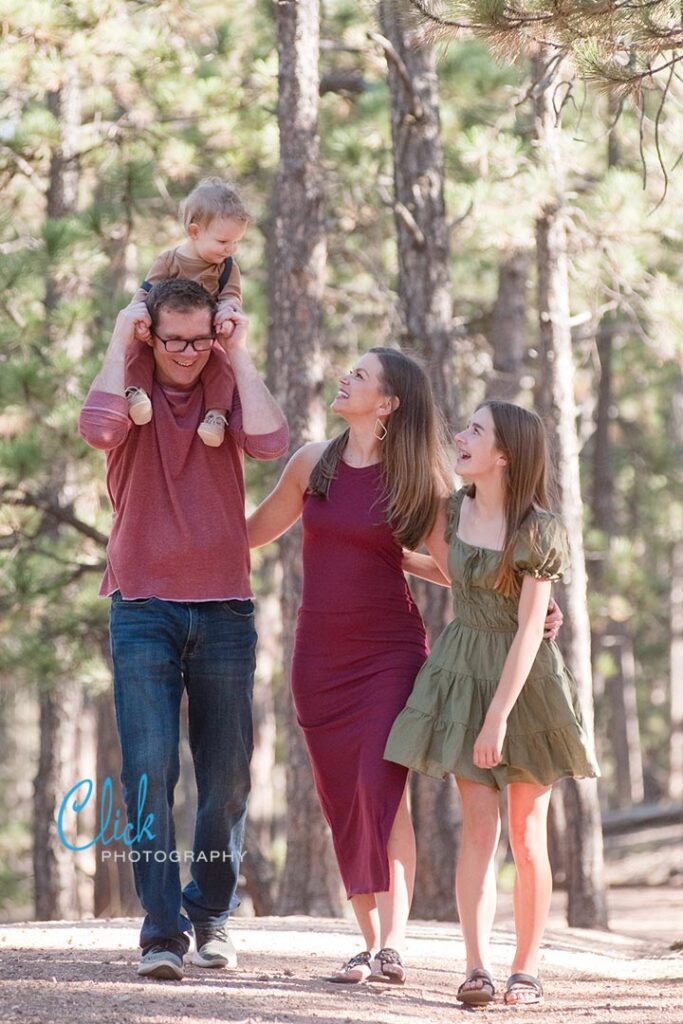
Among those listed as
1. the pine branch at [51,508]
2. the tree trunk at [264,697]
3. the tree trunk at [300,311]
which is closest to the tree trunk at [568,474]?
the tree trunk at [300,311]

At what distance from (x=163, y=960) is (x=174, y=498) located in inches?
55.1

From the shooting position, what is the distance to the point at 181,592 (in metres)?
4.12

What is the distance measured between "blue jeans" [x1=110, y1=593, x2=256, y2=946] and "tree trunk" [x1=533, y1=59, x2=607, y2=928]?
16.2 feet

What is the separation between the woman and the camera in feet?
14.1

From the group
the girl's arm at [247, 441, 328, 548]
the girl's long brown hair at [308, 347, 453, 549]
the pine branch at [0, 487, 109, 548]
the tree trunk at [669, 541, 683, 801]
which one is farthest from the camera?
the tree trunk at [669, 541, 683, 801]

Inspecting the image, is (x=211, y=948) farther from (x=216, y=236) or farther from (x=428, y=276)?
(x=428, y=276)

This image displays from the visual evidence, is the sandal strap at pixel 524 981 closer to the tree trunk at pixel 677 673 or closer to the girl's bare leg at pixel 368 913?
the girl's bare leg at pixel 368 913

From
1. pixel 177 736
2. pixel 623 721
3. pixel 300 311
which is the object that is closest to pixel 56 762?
pixel 300 311

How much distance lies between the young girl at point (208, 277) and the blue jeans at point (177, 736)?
59 cm

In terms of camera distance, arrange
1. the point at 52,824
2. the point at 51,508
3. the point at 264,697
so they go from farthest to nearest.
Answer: the point at 264,697 → the point at 52,824 → the point at 51,508

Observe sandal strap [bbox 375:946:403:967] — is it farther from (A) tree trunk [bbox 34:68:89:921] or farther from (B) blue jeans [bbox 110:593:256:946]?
(A) tree trunk [bbox 34:68:89:921]

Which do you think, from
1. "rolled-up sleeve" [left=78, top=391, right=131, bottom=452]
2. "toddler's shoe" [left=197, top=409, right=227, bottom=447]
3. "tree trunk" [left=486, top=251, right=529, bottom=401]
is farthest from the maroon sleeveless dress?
"tree trunk" [left=486, top=251, right=529, bottom=401]

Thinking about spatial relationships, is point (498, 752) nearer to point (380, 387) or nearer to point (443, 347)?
point (380, 387)

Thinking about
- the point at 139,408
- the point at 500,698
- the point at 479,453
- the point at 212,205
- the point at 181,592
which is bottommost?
the point at 500,698
